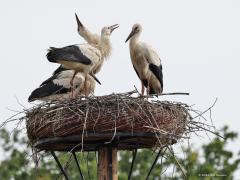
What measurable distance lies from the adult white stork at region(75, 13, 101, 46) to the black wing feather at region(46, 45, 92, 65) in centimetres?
138

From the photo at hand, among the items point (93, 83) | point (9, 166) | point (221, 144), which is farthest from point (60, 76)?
point (9, 166)

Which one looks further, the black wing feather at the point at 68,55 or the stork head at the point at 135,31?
the stork head at the point at 135,31

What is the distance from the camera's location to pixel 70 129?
6.59 m

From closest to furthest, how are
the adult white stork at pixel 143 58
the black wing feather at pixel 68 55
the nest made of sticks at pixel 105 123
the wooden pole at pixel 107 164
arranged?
the nest made of sticks at pixel 105 123
the wooden pole at pixel 107 164
the black wing feather at pixel 68 55
the adult white stork at pixel 143 58

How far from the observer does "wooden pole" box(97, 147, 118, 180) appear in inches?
268

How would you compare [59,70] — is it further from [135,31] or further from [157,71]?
[157,71]

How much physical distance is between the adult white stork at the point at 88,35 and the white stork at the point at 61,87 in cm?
58

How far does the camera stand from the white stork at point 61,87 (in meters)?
9.62

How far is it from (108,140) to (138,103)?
466 mm

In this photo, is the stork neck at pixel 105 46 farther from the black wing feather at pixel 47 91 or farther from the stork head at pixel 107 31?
the black wing feather at pixel 47 91

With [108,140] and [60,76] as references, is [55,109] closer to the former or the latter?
[108,140]

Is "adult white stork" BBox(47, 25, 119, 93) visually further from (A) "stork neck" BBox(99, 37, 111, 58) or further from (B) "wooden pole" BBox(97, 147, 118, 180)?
(B) "wooden pole" BBox(97, 147, 118, 180)

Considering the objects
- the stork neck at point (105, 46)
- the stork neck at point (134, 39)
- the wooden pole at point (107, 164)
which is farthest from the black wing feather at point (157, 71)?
the wooden pole at point (107, 164)

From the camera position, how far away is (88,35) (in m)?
10.3
